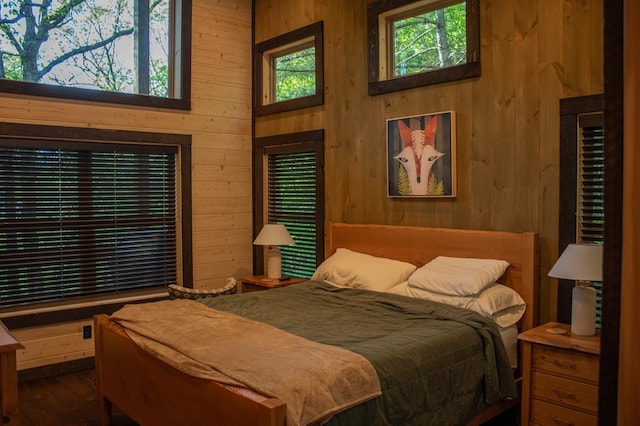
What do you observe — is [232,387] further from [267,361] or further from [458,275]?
[458,275]

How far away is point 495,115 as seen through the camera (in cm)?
361

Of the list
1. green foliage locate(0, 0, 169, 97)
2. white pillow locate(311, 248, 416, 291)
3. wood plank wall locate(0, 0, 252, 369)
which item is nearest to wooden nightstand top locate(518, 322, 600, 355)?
white pillow locate(311, 248, 416, 291)

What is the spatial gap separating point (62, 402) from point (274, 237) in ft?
6.71

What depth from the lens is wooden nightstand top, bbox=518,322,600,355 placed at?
2705 mm

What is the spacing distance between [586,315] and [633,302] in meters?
2.61

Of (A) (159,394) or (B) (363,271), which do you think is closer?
(A) (159,394)

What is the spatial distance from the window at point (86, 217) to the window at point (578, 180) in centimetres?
324

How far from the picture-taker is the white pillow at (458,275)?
328 cm

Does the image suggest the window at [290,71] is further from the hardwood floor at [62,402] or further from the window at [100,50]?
the hardwood floor at [62,402]

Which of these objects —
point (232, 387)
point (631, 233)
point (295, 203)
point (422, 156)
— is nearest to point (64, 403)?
point (232, 387)

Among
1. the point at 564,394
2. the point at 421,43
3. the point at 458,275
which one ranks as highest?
the point at 421,43

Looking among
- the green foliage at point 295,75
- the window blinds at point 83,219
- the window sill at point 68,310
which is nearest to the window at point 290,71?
the green foliage at point 295,75

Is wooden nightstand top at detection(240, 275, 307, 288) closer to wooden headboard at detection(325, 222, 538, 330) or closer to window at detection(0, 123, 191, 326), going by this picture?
wooden headboard at detection(325, 222, 538, 330)

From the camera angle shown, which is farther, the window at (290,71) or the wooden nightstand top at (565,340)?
the window at (290,71)
